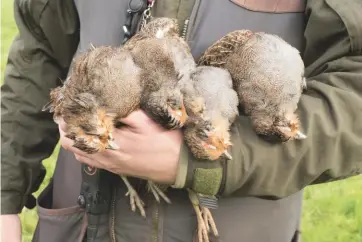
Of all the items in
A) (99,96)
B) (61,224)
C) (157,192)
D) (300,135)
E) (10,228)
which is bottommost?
(10,228)

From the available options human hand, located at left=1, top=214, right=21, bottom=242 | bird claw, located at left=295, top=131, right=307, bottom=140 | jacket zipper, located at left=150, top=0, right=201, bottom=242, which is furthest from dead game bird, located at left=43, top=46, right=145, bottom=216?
human hand, located at left=1, top=214, right=21, bottom=242

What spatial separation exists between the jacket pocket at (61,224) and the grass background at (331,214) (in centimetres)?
184

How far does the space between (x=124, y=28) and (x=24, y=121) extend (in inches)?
28.2

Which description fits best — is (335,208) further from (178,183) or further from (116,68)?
(116,68)

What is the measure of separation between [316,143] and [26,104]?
1172 millimetres

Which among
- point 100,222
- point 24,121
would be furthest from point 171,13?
point 24,121

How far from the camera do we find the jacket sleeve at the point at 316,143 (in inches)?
62.7

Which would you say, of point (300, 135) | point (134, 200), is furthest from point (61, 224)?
point (300, 135)

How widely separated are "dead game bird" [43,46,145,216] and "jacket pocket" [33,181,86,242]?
0.55 m

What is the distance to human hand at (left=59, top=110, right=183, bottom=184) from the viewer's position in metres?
1.56

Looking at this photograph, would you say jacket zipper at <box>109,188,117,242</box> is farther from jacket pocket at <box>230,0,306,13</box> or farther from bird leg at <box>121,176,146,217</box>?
jacket pocket at <box>230,0,306,13</box>

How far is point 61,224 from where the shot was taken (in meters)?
1.99

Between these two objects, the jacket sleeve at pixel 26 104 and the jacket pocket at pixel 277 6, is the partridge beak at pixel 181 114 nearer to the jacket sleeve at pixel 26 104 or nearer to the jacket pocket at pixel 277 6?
the jacket pocket at pixel 277 6

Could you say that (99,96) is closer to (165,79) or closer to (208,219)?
(165,79)
